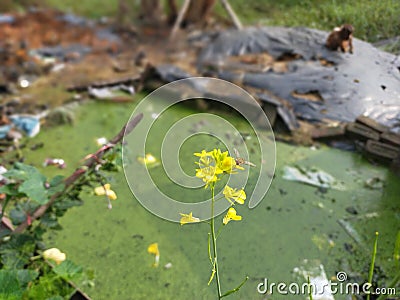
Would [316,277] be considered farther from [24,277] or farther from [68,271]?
[24,277]

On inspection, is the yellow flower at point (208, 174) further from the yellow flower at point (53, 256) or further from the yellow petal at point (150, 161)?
the yellow petal at point (150, 161)

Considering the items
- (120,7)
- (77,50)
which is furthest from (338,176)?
(120,7)

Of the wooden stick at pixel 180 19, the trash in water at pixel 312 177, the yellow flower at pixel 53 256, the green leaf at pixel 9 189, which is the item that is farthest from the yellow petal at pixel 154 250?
the wooden stick at pixel 180 19

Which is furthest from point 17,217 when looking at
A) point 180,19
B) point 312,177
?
point 180,19

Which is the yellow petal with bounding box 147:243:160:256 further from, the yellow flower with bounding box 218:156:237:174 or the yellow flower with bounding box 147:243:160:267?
the yellow flower with bounding box 218:156:237:174

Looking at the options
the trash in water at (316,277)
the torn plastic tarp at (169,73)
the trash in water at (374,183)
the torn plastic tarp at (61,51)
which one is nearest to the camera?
the trash in water at (316,277)

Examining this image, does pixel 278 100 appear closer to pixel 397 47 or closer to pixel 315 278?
pixel 397 47

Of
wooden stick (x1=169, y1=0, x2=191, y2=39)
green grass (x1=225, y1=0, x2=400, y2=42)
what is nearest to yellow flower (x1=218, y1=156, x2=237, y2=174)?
green grass (x1=225, y1=0, x2=400, y2=42)
